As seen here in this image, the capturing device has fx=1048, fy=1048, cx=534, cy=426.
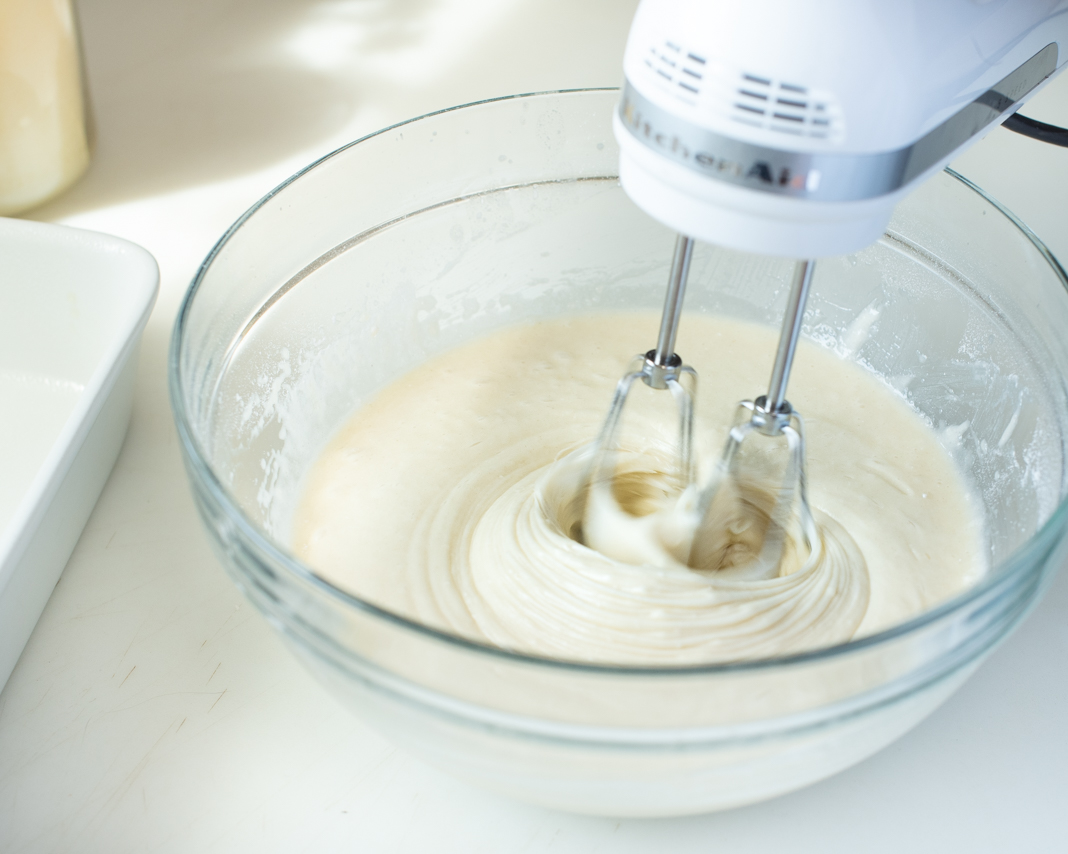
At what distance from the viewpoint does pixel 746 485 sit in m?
0.58

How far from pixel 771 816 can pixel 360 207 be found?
43 centimetres

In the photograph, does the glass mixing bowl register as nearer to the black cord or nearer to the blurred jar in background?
the black cord

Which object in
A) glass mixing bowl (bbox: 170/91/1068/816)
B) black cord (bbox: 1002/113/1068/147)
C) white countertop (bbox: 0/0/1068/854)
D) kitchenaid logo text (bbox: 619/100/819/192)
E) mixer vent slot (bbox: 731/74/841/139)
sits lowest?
white countertop (bbox: 0/0/1068/854)

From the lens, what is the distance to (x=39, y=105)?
31.3 inches

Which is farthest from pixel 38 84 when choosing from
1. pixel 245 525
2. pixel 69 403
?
pixel 245 525

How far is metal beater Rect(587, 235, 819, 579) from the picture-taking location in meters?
0.46

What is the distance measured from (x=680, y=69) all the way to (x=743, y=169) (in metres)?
0.04

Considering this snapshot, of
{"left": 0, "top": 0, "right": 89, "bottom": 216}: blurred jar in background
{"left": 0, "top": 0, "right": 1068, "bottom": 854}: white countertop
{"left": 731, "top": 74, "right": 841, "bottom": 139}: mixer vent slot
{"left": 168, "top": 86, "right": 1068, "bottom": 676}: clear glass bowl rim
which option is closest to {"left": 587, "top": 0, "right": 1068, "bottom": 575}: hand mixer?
{"left": 731, "top": 74, "right": 841, "bottom": 139}: mixer vent slot

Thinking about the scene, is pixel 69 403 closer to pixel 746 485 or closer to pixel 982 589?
pixel 746 485

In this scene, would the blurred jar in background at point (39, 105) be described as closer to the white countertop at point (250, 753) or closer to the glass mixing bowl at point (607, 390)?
the white countertop at point (250, 753)

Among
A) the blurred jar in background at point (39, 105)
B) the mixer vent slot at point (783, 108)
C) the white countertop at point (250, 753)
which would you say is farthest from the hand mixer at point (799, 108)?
the blurred jar in background at point (39, 105)

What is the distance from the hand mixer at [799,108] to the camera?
0.34 meters

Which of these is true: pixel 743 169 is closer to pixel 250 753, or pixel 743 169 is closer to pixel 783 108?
pixel 783 108

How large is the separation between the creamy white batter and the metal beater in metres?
0.01
